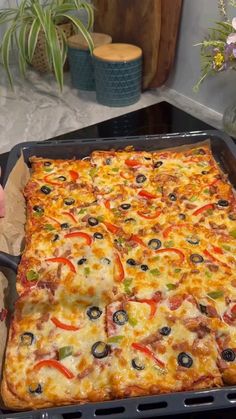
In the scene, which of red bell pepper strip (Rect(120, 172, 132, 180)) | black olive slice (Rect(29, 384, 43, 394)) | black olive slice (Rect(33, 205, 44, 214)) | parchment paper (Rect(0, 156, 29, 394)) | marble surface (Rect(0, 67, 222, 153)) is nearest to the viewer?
black olive slice (Rect(29, 384, 43, 394))

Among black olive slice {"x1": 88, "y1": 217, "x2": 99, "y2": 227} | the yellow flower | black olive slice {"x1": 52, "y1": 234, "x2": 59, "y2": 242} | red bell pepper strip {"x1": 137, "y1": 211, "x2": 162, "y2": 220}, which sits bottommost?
red bell pepper strip {"x1": 137, "y1": 211, "x2": 162, "y2": 220}

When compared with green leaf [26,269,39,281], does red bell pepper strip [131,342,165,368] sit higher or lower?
higher

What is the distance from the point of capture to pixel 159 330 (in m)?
0.93

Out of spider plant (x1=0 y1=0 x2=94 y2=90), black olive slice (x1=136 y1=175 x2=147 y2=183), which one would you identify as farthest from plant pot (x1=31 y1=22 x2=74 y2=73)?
black olive slice (x1=136 y1=175 x2=147 y2=183)

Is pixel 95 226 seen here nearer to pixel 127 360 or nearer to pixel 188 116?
pixel 127 360

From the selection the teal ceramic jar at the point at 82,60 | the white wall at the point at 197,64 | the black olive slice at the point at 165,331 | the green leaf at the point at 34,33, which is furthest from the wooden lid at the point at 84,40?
the black olive slice at the point at 165,331

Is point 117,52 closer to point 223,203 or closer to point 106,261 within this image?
point 223,203

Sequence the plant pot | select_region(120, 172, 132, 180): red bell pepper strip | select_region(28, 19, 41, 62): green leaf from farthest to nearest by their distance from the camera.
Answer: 1. the plant pot
2. select_region(28, 19, 41, 62): green leaf
3. select_region(120, 172, 132, 180): red bell pepper strip

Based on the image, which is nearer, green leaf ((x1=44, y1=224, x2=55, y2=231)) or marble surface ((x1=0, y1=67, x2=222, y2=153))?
green leaf ((x1=44, y1=224, x2=55, y2=231))

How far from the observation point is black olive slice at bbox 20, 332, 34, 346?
3.03 ft

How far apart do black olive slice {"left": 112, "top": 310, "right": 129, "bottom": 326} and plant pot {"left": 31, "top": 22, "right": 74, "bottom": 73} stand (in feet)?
4.36

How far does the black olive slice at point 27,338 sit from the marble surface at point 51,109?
35.0 inches

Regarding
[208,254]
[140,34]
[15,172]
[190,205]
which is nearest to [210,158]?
[190,205]

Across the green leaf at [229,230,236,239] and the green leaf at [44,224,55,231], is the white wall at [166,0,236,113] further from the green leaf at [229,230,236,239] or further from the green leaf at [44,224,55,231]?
the green leaf at [44,224,55,231]
